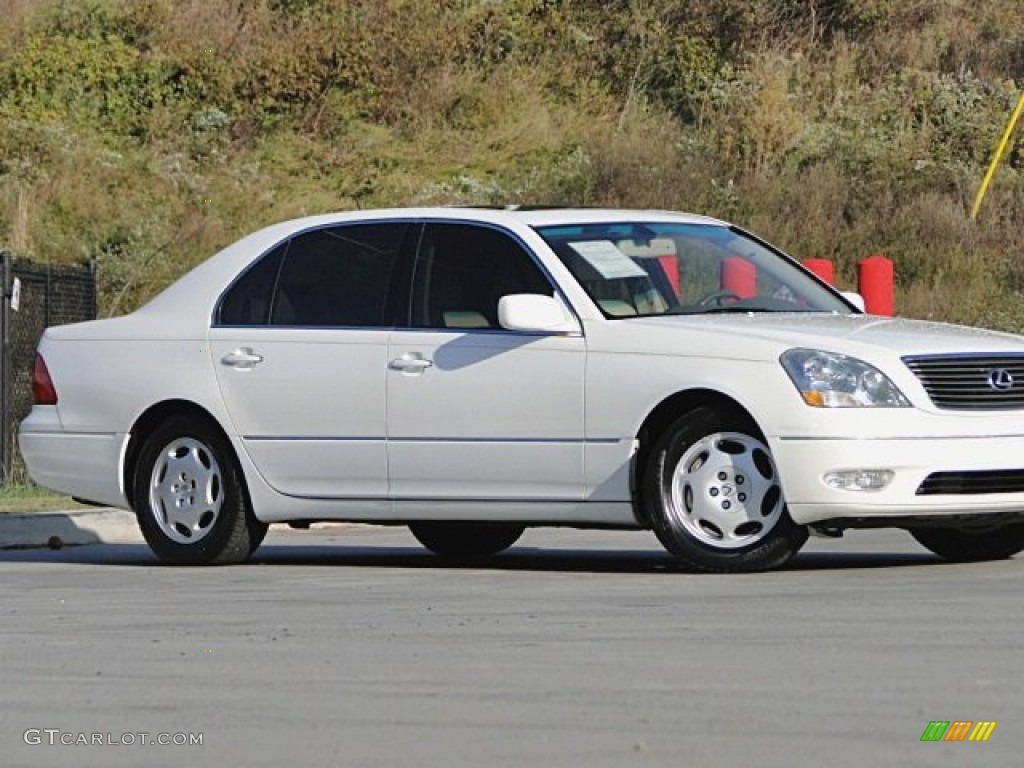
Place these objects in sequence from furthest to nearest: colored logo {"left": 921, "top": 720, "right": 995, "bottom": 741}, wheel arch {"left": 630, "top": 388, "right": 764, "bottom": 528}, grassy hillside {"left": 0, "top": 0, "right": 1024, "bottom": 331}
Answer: grassy hillside {"left": 0, "top": 0, "right": 1024, "bottom": 331}, wheel arch {"left": 630, "top": 388, "right": 764, "bottom": 528}, colored logo {"left": 921, "top": 720, "right": 995, "bottom": 741}

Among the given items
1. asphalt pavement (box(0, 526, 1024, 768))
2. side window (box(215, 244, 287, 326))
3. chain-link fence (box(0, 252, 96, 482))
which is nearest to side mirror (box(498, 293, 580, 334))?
asphalt pavement (box(0, 526, 1024, 768))

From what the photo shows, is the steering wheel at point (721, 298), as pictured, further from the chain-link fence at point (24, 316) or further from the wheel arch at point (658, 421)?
the chain-link fence at point (24, 316)

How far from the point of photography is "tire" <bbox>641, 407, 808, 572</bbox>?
34.9 feet

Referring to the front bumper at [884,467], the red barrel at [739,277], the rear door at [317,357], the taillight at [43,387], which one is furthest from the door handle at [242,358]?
the front bumper at [884,467]

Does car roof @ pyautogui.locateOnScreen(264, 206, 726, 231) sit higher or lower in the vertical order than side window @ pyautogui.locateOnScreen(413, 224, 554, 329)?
higher

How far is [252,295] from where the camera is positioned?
12.3 meters

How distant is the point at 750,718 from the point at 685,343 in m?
4.49

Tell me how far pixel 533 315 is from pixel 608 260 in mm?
600

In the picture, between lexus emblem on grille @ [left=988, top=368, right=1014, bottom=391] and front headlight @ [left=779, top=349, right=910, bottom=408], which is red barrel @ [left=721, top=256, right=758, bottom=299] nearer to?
front headlight @ [left=779, top=349, right=910, bottom=408]

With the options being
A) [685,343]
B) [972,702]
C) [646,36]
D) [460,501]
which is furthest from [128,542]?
[646,36]

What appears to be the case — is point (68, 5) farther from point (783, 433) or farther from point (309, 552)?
point (783, 433)

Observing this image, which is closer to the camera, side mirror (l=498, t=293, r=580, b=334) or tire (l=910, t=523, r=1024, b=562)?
side mirror (l=498, t=293, r=580, b=334)

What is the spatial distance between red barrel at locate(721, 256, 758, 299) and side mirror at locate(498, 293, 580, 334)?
85 centimetres

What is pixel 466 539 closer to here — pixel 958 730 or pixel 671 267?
pixel 671 267
